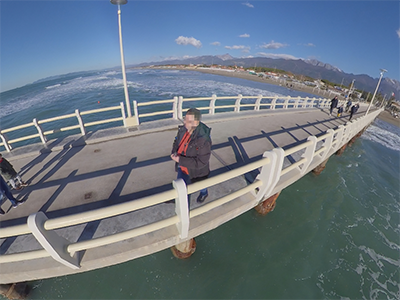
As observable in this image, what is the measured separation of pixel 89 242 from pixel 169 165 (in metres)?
2.61

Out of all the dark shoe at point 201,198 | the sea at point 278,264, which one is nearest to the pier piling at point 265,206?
the sea at point 278,264

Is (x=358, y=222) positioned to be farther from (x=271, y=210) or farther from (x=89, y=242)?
(x=89, y=242)

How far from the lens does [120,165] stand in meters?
4.62

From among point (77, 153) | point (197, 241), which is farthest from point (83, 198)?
point (197, 241)

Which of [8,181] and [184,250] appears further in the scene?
[184,250]

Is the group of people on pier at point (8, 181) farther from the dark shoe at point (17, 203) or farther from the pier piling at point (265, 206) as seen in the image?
the pier piling at point (265, 206)

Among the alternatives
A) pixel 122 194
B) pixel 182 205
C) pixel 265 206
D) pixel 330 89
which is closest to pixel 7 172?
pixel 122 194

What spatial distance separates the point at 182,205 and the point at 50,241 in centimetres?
159

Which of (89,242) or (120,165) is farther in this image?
(120,165)

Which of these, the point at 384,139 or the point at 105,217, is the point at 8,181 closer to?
the point at 105,217

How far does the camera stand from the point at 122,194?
11.8 ft

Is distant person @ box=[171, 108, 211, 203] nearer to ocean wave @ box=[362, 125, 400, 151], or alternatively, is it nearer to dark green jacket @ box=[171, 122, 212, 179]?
dark green jacket @ box=[171, 122, 212, 179]

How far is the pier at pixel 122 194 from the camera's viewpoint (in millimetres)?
2201

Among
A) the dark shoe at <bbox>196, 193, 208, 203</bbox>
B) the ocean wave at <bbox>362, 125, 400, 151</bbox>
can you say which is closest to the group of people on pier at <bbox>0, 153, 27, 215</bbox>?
the dark shoe at <bbox>196, 193, 208, 203</bbox>
